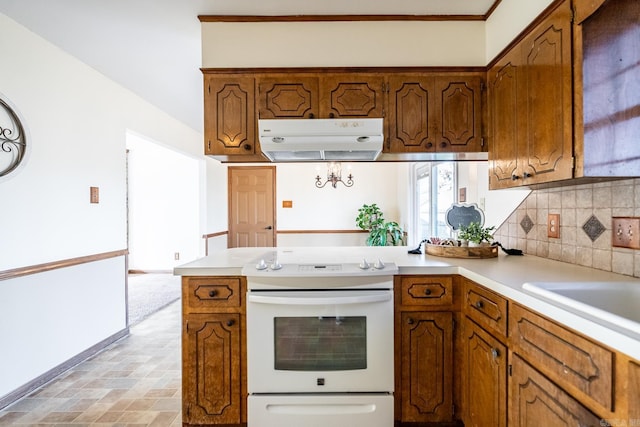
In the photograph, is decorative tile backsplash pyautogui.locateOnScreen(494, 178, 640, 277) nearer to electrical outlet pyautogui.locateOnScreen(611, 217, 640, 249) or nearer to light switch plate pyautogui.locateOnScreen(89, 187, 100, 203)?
electrical outlet pyautogui.locateOnScreen(611, 217, 640, 249)

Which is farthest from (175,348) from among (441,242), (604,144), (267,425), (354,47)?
(604,144)

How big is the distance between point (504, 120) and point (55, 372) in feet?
11.1

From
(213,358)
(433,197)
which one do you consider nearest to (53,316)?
(213,358)

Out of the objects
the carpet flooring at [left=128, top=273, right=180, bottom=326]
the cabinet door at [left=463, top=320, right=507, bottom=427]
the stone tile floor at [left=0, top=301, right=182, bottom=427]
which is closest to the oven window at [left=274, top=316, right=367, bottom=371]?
the cabinet door at [left=463, top=320, right=507, bottom=427]

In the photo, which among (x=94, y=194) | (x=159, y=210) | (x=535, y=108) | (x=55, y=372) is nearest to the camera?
(x=535, y=108)

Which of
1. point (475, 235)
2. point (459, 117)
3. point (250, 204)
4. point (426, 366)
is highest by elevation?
point (459, 117)

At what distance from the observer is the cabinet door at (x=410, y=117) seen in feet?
6.55

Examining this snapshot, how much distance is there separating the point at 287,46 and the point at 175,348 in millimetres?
2569

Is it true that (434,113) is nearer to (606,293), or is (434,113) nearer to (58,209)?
(606,293)

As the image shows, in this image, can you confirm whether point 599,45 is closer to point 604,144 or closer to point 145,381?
point 604,144

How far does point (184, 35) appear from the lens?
2.16 metres

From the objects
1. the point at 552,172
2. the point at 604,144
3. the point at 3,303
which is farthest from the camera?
the point at 3,303

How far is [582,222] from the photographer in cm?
152

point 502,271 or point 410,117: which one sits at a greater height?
point 410,117
